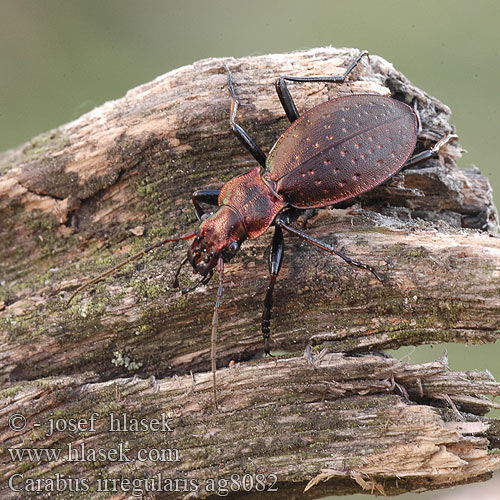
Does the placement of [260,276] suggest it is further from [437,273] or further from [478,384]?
[478,384]

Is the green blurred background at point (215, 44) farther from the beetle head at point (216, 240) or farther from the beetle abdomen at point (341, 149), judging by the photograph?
the beetle head at point (216, 240)

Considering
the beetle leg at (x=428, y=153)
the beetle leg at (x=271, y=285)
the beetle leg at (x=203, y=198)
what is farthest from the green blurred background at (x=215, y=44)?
the beetle leg at (x=271, y=285)

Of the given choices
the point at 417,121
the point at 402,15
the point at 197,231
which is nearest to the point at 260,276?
the point at 197,231

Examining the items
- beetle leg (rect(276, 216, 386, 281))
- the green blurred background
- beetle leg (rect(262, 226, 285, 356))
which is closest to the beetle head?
beetle leg (rect(262, 226, 285, 356))

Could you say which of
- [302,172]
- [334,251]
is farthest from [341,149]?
[334,251]

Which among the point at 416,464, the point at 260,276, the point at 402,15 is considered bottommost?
the point at 416,464

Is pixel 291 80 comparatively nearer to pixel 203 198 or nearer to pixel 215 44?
pixel 203 198
